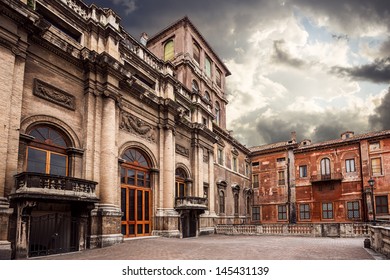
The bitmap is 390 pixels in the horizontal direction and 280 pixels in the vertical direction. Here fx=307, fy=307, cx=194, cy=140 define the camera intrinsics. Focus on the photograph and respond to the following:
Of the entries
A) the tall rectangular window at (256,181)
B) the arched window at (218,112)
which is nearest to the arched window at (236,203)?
the tall rectangular window at (256,181)

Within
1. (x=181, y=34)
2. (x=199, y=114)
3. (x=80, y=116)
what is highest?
(x=181, y=34)

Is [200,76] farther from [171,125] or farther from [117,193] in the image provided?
[117,193]

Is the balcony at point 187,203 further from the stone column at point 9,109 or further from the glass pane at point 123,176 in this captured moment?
the stone column at point 9,109

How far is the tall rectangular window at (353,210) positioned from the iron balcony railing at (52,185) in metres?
25.2

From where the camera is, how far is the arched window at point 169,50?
26500 mm

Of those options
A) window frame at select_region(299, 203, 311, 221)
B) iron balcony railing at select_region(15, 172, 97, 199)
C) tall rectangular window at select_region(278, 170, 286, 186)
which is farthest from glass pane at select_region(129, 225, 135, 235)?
tall rectangular window at select_region(278, 170, 286, 186)

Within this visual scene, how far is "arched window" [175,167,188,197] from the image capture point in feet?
63.3

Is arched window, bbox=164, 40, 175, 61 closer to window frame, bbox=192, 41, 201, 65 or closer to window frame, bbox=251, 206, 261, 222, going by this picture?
window frame, bbox=192, 41, 201, 65

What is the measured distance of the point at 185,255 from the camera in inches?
379

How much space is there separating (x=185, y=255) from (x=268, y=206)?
2477 cm

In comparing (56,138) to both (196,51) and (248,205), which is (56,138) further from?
(248,205)

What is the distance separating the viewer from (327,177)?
98.0 ft

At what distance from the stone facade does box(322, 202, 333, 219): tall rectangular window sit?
13.9m
